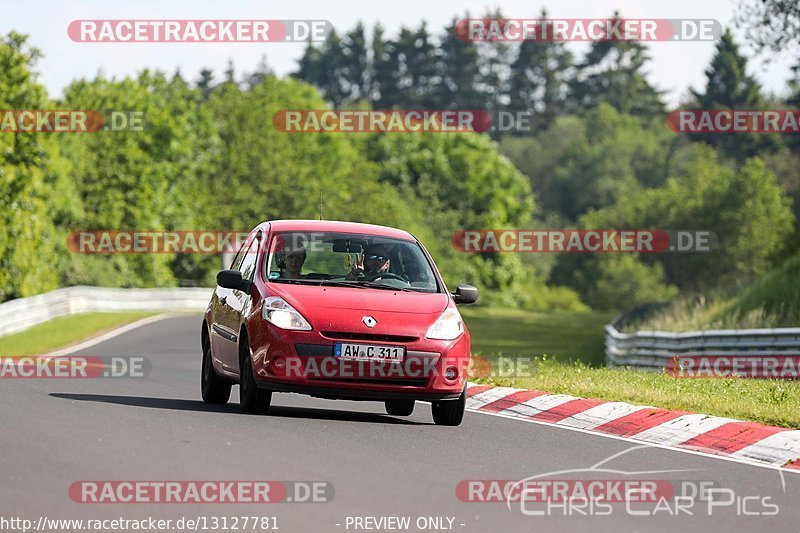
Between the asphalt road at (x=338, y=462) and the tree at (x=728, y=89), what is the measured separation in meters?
132

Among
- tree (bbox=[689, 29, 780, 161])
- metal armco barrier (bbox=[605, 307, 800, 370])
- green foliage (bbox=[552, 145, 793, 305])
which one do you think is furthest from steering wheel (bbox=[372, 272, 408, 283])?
tree (bbox=[689, 29, 780, 161])

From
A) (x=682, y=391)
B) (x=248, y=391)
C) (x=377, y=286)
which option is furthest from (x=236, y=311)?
(x=682, y=391)

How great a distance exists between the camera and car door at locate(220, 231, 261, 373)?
1462 cm

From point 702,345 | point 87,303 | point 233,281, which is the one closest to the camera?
point 233,281

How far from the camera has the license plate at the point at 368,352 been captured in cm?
1359

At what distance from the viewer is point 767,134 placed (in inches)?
5453

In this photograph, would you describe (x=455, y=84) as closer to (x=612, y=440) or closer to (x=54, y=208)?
(x=54, y=208)

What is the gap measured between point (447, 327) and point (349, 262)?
50.9 inches

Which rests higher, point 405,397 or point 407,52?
point 407,52

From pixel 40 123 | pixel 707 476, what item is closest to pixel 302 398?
pixel 707 476

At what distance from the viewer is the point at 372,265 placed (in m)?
14.8

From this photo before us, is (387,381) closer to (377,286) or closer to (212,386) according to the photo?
(377,286)

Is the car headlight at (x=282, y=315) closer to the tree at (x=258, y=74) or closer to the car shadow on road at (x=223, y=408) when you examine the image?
the car shadow on road at (x=223, y=408)

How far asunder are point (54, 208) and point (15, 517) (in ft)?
247
